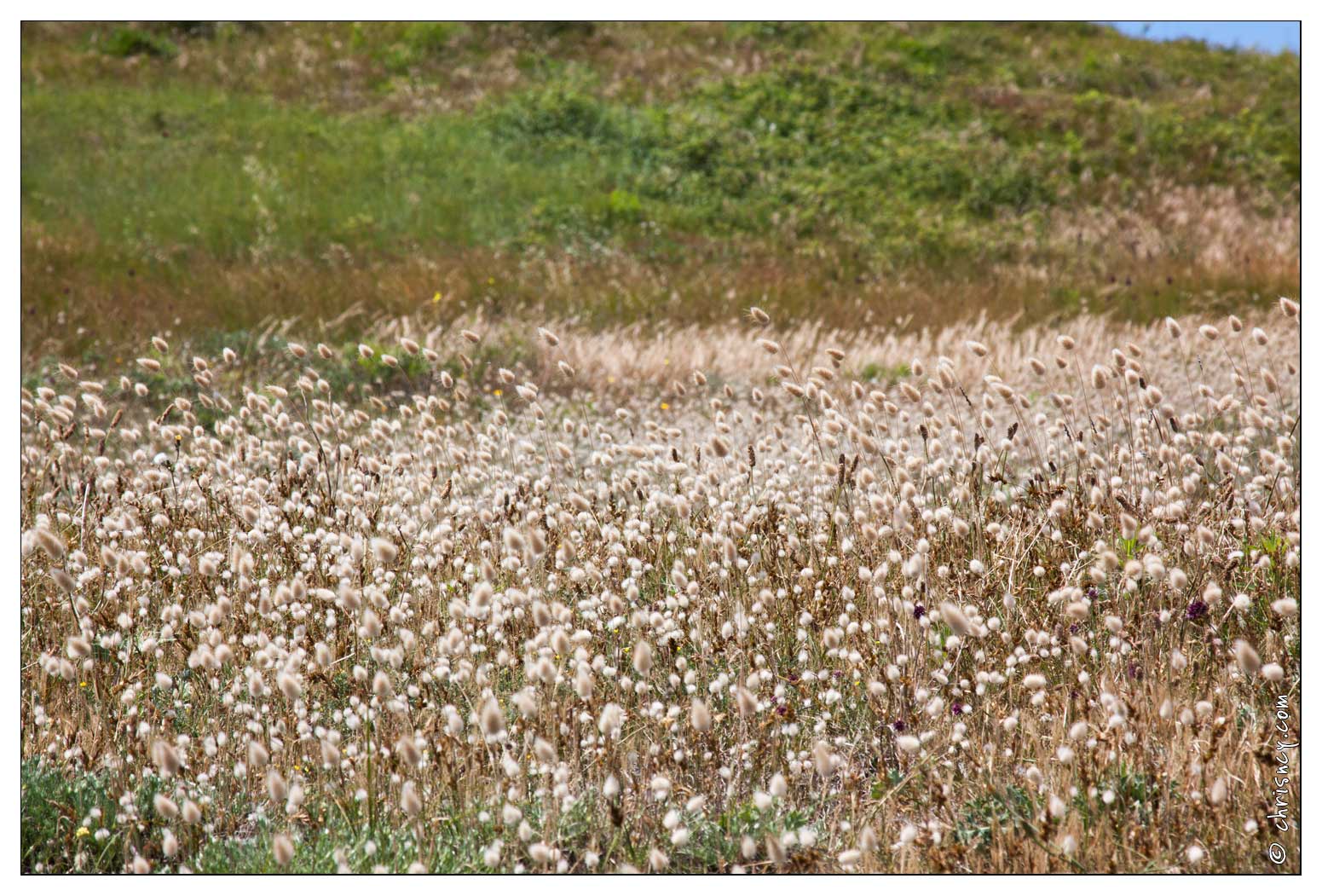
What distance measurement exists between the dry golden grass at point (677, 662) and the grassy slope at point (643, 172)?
633 centimetres

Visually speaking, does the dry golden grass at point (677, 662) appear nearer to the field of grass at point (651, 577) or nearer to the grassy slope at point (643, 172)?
the field of grass at point (651, 577)

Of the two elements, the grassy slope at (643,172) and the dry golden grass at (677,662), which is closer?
the dry golden grass at (677,662)

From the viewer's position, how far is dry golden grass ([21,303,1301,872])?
227 cm

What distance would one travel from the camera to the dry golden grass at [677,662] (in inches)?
89.5

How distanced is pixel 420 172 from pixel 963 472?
14.9 m

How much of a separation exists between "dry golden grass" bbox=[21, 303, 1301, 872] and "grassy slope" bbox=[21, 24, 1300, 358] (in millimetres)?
6325

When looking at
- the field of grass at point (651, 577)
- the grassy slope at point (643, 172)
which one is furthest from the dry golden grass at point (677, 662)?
the grassy slope at point (643, 172)

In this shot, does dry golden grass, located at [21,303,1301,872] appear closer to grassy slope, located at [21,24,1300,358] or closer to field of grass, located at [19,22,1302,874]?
field of grass, located at [19,22,1302,874]

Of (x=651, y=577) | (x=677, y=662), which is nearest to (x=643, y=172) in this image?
(x=651, y=577)

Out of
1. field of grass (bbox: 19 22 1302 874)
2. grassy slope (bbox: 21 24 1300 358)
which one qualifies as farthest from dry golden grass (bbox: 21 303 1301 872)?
grassy slope (bbox: 21 24 1300 358)

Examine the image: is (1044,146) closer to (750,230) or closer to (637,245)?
(750,230)

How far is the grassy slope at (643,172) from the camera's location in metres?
11.6

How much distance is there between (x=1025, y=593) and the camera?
10.8 feet
